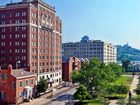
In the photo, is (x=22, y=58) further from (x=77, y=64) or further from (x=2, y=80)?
(x=77, y=64)

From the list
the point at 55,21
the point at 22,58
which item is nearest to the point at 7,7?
the point at 22,58

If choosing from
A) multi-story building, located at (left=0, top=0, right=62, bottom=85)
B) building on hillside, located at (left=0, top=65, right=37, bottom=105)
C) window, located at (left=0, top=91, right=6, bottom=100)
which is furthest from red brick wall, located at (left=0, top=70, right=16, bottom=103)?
multi-story building, located at (left=0, top=0, right=62, bottom=85)

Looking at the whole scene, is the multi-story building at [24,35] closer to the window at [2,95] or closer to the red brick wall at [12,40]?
the red brick wall at [12,40]

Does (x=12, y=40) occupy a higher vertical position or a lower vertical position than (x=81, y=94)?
higher

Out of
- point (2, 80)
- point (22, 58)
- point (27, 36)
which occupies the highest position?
point (27, 36)

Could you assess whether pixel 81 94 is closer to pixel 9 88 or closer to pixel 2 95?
pixel 9 88

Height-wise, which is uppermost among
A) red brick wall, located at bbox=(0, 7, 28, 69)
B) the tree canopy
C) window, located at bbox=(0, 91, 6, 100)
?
red brick wall, located at bbox=(0, 7, 28, 69)

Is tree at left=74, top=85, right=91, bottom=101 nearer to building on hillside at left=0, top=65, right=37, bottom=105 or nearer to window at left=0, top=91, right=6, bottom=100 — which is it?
building on hillside at left=0, top=65, right=37, bottom=105

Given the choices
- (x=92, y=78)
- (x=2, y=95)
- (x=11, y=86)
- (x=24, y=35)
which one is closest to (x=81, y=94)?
(x=92, y=78)

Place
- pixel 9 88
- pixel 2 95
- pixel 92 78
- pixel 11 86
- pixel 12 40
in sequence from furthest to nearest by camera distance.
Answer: pixel 12 40, pixel 92 78, pixel 2 95, pixel 9 88, pixel 11 86

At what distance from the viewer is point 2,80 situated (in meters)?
71.4

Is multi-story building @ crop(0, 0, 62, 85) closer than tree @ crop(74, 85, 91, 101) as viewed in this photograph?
No

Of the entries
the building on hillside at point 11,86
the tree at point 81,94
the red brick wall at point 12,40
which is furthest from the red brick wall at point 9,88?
the red brick wall at point 12,40

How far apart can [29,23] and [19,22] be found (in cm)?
354
